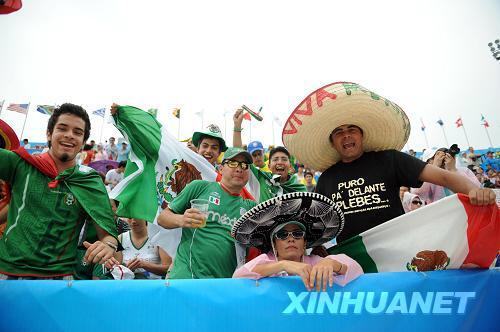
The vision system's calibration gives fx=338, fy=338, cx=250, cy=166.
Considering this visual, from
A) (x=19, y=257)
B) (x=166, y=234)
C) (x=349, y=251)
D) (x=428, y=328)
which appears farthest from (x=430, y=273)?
(x=19, y=257)

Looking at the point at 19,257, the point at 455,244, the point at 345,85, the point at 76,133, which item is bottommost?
the point at 19,257

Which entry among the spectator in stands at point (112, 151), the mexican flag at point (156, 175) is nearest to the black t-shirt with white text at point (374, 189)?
the mexican flag at point (156, 175)

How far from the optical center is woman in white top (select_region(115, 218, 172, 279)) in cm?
393

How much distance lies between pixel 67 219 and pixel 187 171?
1721 millimetres

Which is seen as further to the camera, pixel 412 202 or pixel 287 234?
pixel 412 202

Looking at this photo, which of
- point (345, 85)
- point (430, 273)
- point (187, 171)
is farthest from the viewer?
point (187, 171)

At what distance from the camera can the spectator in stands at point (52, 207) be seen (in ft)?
8.17

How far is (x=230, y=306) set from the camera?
2020 millimetres

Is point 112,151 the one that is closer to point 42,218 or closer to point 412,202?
point 412,202

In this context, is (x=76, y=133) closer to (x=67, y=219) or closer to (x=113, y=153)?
(x=67, y=219)

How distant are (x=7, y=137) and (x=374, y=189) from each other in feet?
11.2

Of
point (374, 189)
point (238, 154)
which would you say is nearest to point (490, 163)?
point (374, 189)

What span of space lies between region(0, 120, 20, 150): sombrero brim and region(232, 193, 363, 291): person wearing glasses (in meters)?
2.33

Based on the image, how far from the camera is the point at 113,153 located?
14250mm
